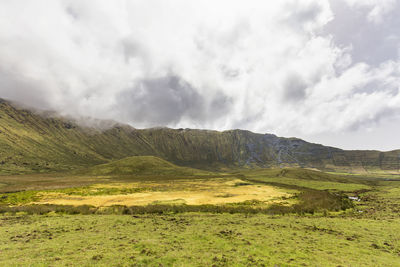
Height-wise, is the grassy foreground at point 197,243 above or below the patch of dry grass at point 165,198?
above

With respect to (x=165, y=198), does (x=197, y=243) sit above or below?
above

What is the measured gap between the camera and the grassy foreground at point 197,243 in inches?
611

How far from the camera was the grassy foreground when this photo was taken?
1552 centimetres

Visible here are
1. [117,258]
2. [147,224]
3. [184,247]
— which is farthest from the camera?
[147,224]

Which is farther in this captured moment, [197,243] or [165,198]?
[165,198]

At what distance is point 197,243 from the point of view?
19.8 metres

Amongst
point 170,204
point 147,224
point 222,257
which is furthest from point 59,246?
point 170,204

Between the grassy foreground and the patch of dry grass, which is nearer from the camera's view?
the grassy foreground

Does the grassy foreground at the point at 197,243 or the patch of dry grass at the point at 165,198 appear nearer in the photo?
the grassy foreground at the point at 197,243

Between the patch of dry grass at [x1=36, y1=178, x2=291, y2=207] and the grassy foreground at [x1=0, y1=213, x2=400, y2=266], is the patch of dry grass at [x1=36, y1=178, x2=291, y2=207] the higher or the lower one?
the lower one

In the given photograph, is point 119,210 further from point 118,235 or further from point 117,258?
point 117,258

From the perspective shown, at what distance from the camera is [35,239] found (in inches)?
825

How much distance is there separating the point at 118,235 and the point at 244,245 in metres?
15.1

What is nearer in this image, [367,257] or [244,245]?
[367,257]
